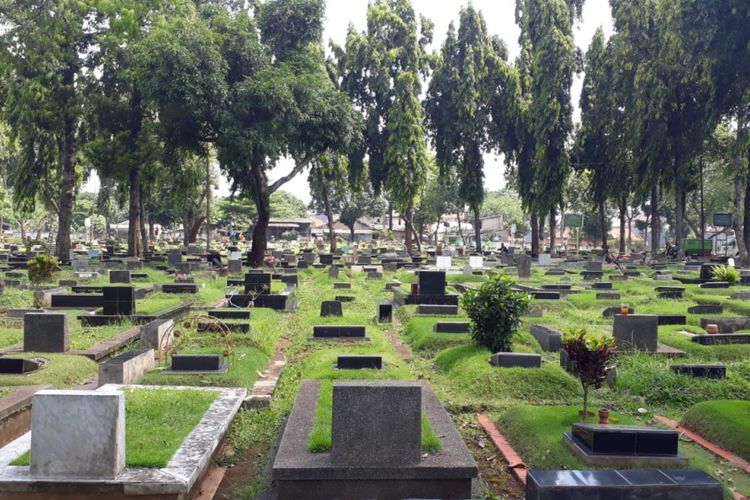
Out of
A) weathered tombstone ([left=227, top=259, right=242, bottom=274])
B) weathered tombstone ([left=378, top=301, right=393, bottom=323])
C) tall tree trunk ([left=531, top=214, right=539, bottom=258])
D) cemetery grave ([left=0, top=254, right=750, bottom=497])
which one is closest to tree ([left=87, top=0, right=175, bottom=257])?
weathered tombstone ([left=227, top=259, right=242, bottom=274])

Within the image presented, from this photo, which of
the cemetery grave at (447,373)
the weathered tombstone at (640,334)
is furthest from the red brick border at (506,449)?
the weathered tombstone at (640,334)

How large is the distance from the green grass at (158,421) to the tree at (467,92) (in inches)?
1487

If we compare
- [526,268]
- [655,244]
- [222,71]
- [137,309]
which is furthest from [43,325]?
[655,244]

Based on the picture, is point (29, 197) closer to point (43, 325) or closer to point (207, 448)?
point (43, 325)

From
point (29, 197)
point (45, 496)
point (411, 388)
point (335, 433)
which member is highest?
point (29, 197)

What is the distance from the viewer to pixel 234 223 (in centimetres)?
7981

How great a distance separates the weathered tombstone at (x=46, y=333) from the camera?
11477mm

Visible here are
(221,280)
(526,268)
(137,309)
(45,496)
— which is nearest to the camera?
(45,496)

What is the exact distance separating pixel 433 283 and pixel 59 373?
1114cm

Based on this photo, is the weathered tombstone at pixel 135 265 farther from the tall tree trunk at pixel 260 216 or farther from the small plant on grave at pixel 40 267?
the small plant on grave at pixel 40 267

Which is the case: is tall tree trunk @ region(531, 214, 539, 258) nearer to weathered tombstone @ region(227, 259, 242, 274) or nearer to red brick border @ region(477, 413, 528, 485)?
weathered tombstone @ region(227, 259, 242, 274)

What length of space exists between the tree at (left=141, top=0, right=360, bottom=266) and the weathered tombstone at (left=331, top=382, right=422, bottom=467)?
22312 mm

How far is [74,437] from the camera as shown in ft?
18.5

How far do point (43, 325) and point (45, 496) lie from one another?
6674mm
